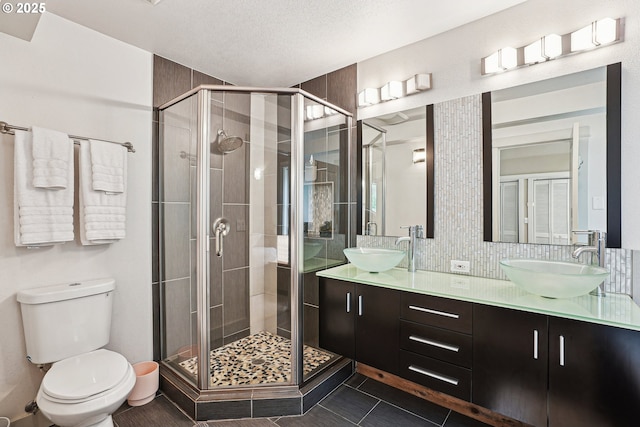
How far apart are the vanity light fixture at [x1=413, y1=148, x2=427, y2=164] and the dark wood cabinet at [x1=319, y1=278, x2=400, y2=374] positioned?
98cm

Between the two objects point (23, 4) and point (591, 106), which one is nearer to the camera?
point (23, 4)

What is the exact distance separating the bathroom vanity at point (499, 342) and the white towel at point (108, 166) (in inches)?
63.2

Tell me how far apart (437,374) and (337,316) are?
69cm

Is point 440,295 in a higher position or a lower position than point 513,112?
lower

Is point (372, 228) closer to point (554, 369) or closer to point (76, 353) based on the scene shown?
point (554, 369)

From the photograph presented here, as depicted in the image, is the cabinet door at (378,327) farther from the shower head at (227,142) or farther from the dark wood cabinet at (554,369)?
the shower head at (227,142)

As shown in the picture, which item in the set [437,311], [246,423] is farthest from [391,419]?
[246,423]

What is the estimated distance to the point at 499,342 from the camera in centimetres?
151

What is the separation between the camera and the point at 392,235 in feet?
7.79

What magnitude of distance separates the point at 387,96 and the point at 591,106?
1.23 m

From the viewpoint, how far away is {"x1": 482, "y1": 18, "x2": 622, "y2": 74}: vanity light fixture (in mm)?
1585

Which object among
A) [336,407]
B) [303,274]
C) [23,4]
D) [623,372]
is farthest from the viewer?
[303,274]

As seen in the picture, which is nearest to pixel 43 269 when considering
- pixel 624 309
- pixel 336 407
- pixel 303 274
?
pixel 303 274

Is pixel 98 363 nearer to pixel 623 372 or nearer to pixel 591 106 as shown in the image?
A: pixel 623 372
